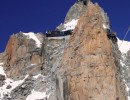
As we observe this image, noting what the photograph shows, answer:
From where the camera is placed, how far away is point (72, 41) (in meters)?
76.6

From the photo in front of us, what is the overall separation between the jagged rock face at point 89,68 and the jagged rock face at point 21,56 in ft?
162

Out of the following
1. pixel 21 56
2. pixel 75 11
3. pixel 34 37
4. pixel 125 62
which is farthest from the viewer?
pixel 75 11

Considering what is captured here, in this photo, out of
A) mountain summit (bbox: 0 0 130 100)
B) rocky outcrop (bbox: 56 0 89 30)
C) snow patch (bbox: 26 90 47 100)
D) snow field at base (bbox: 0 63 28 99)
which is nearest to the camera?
mountain summit (bbox: 0 0 130 100)

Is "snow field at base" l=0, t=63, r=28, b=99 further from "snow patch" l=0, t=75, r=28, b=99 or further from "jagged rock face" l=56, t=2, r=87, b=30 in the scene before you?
"jagged rock face" l=56, t=2, r=87, b=30

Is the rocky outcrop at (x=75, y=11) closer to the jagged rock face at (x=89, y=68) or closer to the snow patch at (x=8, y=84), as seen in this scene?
the snow patch at (x=8, y=84)

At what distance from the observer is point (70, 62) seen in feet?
240

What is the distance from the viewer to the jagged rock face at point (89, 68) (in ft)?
226

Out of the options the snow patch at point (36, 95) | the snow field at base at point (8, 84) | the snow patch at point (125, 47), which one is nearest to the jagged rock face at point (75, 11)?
the snow patch at point (125, 47)

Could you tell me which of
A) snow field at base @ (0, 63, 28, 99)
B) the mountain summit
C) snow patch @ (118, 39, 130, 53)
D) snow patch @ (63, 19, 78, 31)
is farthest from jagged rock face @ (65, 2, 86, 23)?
snow field at base @ (0, 63, 28, 99)

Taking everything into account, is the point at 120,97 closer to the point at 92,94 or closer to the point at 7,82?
the point at 92,94

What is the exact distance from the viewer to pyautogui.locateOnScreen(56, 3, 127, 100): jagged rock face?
6881 cm

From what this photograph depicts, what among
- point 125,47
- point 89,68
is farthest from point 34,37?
point 89,68

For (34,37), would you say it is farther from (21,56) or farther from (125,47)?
(125,47)

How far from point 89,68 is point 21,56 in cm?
5769
